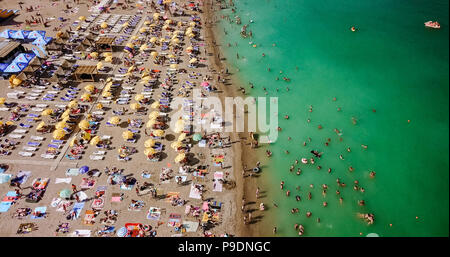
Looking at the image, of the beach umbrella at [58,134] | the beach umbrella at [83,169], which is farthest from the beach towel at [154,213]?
the beach umbrella at [58,134]

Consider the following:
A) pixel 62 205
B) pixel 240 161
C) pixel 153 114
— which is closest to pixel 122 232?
pixel 62 205

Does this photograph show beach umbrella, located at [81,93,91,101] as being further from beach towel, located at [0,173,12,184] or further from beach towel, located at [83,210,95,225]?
beach towel, located at [83,210,95,225]

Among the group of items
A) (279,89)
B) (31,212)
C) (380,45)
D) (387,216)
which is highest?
(380,45)

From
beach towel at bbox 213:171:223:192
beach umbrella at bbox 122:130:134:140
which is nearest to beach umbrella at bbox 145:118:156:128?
beach umbrella at bbox 122:130:134:140

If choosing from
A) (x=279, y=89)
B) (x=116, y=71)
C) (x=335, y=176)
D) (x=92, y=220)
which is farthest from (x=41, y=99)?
(x=335, y=176)

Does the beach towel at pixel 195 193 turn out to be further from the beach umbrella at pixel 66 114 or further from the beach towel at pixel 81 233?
the beach umbrella at pixel 66 114
